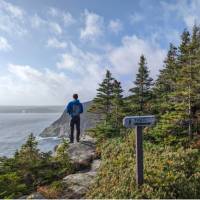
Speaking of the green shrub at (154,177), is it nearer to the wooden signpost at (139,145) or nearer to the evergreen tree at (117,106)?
the wooden signpost at (139,145)

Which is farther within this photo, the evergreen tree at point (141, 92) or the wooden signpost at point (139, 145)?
the evergreen tree at point (141, 92)

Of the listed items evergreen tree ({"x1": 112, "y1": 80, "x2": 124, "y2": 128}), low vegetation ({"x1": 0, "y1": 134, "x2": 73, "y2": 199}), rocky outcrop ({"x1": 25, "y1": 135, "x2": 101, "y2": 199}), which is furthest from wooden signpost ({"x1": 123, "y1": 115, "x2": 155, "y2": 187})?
evergreen tree ({"x1": 112, "y1": 80, "x2": 124, "y2": 128})

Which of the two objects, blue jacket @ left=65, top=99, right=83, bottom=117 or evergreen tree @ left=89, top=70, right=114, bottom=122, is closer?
blue jacket @ left=65, top=99, right=83, bottom=117


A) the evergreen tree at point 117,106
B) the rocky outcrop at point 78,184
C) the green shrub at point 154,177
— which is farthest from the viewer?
the evergreen tree at point 117,106

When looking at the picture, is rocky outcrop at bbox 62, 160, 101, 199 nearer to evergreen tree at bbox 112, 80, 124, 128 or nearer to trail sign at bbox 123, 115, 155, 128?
trail sign at bbox 123, 115, 155, 128

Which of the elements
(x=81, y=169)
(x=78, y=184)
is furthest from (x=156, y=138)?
(x=78, y=184)

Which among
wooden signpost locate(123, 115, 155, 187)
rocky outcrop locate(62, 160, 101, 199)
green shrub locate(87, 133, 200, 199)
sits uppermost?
wooden signpost locate(123, 115, 155, 187)

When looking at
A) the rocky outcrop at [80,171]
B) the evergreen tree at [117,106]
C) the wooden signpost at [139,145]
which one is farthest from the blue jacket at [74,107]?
the wooden signpost at [139,145]

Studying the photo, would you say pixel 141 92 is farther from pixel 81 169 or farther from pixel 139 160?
pixel 139 160

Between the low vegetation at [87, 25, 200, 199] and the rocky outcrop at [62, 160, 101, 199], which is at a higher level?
the low vegetation at [87, 25, 200, 199]

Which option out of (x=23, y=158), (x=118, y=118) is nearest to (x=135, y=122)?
(x=23, y=158)

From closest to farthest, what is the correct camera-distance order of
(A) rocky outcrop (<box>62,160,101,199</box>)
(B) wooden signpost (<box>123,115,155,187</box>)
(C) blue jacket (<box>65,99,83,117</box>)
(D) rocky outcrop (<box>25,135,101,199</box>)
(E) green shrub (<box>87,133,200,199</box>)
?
(E) green shrub (<box>87,133,200,199</box>), (B) wooden signpost (<box>123,115,155,187</box>), (A) rocky outcrop (<box>62,160,101,199</box>), (D) rocky outcrop (<box>25,135,101,199</box>), (C) blue jacket (<box>65,99,83,117</box>)

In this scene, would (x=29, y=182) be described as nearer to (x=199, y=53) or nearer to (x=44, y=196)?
(x=44, y=196)

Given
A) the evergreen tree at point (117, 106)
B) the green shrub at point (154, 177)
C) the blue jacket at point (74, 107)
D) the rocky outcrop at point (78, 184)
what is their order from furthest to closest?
the evergreen tree at point (117, 106)
the blue jacket at point (74, 107)
the rocky outcrop at point (78, 184)
the green shrub at point (154, 177)
